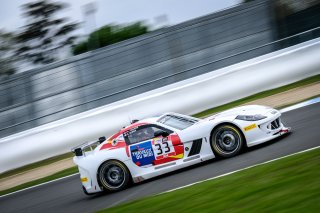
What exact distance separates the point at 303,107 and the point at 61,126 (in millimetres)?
7368

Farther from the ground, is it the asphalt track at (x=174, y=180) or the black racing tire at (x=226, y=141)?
the black racing tire at (x=226, y=141)

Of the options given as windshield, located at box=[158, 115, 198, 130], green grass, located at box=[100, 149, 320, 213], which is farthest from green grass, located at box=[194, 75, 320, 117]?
green grass, located at box=[100, 149, 320, 213]

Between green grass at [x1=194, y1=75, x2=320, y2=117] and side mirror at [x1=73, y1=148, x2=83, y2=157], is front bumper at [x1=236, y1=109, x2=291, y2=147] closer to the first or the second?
side mirror at [x1=73, y1=148, x2=83, y2=157]

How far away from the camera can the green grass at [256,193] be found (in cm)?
573

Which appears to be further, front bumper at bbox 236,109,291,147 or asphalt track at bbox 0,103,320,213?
front bumper at bbox 236,109,291,147

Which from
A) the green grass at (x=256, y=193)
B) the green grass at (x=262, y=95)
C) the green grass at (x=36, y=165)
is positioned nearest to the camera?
the green grass at (x=256, y=193)

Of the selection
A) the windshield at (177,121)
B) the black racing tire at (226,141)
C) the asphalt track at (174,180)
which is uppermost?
the windshield at (177,121)

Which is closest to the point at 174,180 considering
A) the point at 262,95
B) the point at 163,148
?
the point at 163,148

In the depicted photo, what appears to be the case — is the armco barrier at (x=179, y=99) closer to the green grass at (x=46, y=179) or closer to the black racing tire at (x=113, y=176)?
the green grass at (x=46, y=179)

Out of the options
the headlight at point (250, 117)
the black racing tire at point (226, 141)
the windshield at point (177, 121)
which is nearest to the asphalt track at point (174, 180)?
the black racing tire at point (226, 141)

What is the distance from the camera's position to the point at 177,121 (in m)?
10.0

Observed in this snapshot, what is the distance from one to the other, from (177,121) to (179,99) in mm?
5476

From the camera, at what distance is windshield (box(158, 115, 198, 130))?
387 inches

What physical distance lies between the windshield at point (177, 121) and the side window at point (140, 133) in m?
0.22
